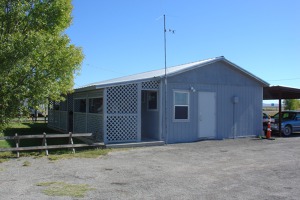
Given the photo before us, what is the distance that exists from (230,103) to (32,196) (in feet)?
41.0

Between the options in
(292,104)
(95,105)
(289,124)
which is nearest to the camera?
(95,105)

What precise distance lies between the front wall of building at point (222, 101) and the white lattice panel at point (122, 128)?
5.18 ft

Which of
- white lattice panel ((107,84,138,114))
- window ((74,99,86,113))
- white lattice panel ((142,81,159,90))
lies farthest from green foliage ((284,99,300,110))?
white lattice panel ((107,84,138,114))

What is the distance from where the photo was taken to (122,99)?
14.2 m

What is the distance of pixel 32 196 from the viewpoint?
6.46 metres

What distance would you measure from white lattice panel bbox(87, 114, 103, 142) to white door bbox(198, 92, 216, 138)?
474 cm

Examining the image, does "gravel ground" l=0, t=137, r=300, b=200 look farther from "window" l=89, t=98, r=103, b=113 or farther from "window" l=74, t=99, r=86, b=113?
"window" l=74, t=99, r=86, b=113

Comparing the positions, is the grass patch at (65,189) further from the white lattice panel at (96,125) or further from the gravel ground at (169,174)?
the white lattice panel at (96,125)

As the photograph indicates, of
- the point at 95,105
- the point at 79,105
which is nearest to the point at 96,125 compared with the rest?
the point at 95,105

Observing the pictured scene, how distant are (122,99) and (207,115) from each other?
458cm

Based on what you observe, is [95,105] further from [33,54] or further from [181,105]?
[33,54]

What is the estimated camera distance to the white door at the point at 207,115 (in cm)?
1612

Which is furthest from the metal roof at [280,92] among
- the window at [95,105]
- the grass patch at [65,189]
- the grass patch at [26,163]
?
the grass patch at [65,189]

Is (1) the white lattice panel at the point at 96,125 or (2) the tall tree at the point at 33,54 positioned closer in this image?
(2) the tall tree at the point at 33,54
